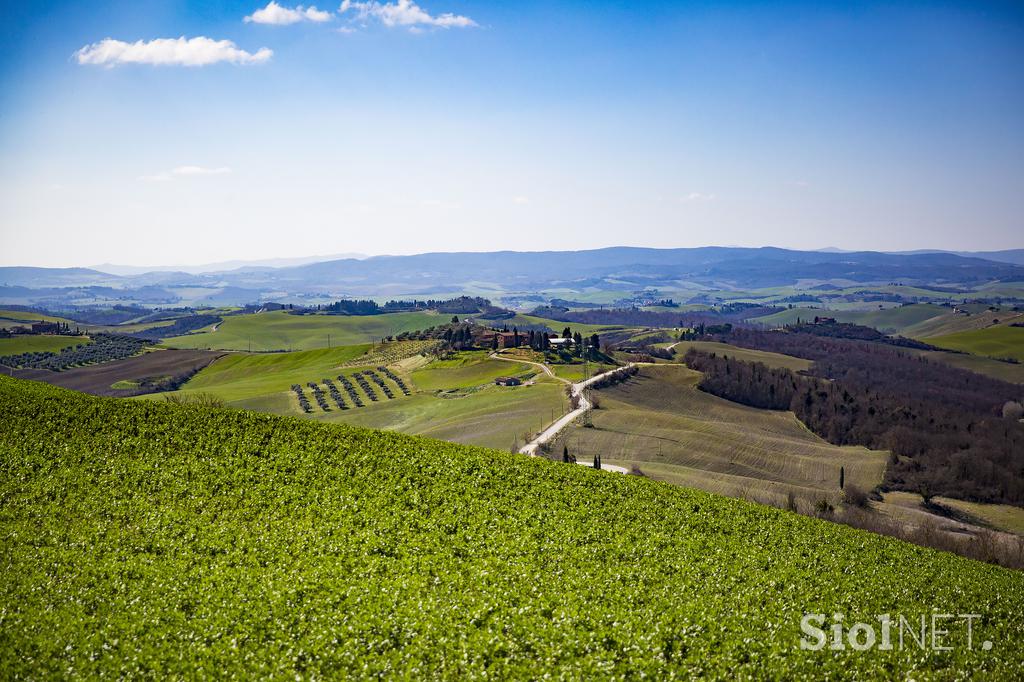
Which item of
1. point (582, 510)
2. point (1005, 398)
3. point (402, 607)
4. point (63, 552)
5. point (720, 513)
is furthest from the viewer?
point (1005, 398)

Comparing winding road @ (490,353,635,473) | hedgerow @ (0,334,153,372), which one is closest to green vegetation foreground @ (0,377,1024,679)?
winding road @ (490,353,635,473)

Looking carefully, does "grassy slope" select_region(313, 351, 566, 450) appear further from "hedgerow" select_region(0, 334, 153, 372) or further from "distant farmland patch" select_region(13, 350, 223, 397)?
"hedgerow" select_region(0, 334, 153, 372)

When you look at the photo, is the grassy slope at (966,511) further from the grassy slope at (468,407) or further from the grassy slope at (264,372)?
the grassy slope at (264,372)

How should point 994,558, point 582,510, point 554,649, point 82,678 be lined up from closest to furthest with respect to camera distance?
point 82,678, point 554,649, point 582,510, point 994,558

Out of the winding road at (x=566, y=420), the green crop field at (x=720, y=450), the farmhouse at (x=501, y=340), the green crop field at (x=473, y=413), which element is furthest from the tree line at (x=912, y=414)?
the green crop field at (x=473, y=413)

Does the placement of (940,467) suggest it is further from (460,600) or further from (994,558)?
(460,600)

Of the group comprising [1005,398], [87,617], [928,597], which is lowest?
[1005,398]

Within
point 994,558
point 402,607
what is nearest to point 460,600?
point 402,607
